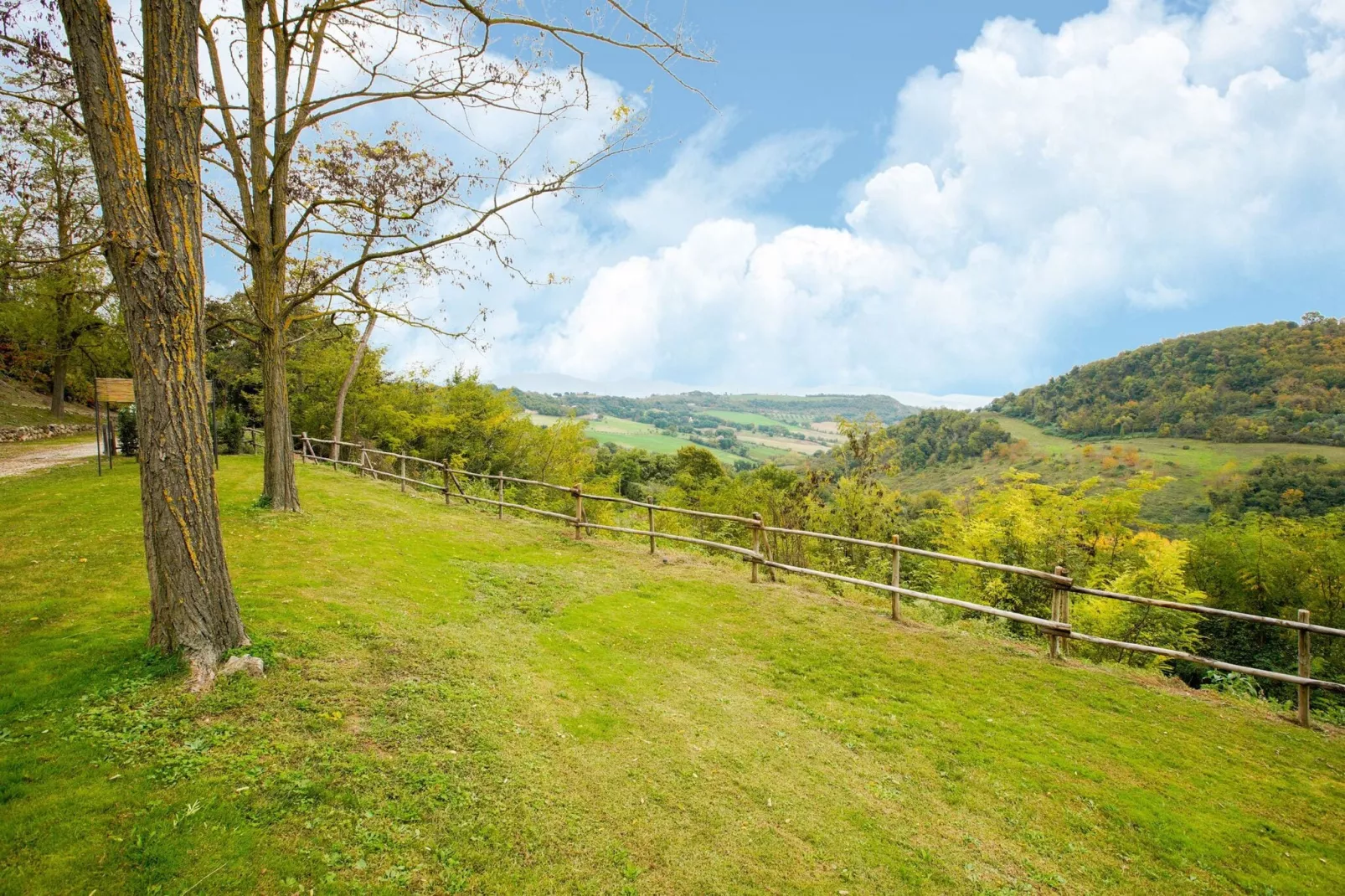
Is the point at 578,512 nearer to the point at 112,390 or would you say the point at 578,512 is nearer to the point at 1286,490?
the point at 112,390

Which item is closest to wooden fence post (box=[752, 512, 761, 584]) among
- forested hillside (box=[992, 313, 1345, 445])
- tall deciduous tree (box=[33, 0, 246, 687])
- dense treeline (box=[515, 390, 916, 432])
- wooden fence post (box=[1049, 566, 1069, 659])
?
wooden fence post (box=[1049, 566, 1069, 659])

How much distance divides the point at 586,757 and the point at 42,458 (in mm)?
19958

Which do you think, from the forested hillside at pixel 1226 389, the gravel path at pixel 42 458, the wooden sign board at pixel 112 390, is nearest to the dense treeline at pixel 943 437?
the forested hillside at pixel 1226 389

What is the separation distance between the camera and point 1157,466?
35000 mm

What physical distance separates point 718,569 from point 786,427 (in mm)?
103476

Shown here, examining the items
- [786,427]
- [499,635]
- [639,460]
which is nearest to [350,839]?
[499,635]

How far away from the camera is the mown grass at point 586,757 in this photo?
2.73m

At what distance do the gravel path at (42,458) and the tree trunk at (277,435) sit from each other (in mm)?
8143

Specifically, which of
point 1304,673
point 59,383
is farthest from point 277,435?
point 59,383

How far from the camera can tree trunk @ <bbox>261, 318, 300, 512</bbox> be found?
919 cm

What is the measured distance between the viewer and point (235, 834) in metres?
2.61

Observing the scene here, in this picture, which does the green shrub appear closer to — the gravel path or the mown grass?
the gravel path

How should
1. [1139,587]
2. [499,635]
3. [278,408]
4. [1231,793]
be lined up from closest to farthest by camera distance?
[1231,793], [499,635], [278,408], [1139,587]

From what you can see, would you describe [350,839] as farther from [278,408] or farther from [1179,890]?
[278,408]
